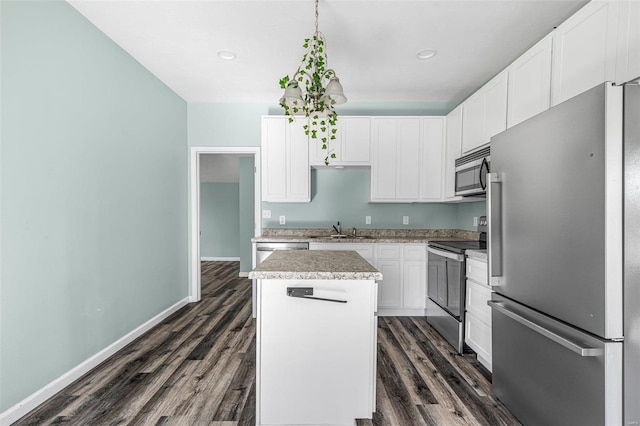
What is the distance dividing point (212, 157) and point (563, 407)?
6600 mm

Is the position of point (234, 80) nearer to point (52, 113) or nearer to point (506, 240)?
point (52, 113)

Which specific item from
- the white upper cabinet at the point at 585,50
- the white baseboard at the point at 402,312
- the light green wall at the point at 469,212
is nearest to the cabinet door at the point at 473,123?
the light green wall at the point at 469,212

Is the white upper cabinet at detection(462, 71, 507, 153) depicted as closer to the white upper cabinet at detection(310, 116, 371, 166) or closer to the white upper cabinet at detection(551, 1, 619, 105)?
the white upper cabinet at detection(551, 1, 619, 105)

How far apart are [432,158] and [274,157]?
196 centimetres

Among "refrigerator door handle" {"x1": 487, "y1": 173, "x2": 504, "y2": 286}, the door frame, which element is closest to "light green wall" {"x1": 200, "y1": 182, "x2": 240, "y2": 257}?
the door frame

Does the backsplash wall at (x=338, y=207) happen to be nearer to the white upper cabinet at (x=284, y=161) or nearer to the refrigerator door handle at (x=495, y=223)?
the white upper cabinet at (x=284, y=161)

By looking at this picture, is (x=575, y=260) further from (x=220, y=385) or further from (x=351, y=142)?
(x=351, y=142)

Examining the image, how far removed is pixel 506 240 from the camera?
5.60ft

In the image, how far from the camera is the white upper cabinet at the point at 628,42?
137 centimetres

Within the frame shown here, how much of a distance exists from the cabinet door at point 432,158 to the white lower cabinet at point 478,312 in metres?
1.30

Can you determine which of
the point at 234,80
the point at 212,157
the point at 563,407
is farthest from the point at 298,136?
the point at 212,157

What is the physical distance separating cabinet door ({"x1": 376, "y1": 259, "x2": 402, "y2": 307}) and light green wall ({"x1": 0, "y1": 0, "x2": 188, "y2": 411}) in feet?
8.23

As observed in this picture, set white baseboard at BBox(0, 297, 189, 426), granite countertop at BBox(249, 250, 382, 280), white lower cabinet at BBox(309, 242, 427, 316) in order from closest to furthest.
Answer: granite countertop at BBox(249, 250, 382, 280), white baseboard at BBox(0, 297, 189, 426), white lower cabinet at BBox(309, 242, 427, 316)

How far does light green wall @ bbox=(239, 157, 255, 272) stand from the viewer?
Result: 538 centimetres
